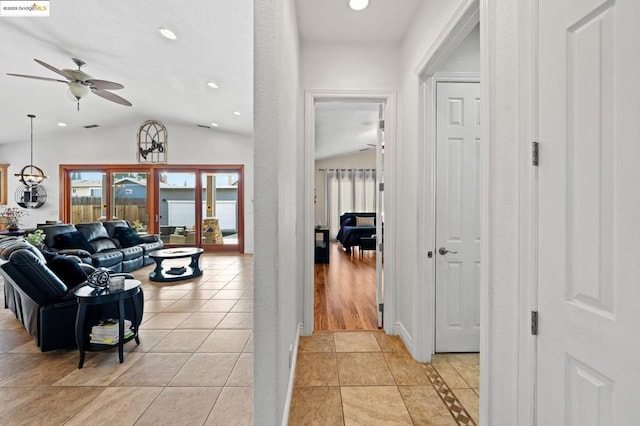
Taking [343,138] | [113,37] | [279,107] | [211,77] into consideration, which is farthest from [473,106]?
[343,138]

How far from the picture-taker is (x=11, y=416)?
175 cm

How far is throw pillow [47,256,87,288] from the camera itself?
9.04 ft

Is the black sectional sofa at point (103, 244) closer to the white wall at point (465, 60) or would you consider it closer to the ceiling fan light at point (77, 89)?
the ceiling fan light at point (77, 89)

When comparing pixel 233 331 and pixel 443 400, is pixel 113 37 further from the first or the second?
pixel 443 400

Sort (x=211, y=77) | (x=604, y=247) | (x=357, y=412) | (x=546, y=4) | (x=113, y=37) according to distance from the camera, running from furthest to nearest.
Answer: (x=211, y=77), (x=113, y=37), (x=357, y=412), (x=546, y=4), (x=604, y=247)

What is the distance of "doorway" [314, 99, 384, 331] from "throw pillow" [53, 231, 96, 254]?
154 inches

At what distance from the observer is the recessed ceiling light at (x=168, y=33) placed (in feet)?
10.6

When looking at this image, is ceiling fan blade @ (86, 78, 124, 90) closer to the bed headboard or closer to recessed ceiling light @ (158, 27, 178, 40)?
recessed ceiling light @ (158, 27, 178, 40)

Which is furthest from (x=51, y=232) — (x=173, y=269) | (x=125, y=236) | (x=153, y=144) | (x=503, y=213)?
(x=503, y=213)

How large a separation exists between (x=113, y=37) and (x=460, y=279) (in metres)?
4.72

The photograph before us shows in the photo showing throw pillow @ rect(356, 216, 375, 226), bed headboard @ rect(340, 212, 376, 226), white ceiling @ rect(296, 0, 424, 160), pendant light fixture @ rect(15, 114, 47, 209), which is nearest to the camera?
white ceiling @ rect(296, 0, 424, 160)

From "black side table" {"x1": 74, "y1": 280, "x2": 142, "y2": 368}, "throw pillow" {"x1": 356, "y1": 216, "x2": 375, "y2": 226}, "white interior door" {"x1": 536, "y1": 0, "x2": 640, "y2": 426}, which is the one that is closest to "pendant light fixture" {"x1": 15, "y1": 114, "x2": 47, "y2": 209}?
"black side table" {"x1": 74, "y1": 280, "x2": 142, "y2": 368}

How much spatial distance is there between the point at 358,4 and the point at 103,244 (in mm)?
5625

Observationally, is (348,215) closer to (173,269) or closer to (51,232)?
(173,269)
